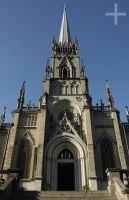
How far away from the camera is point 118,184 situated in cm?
1483

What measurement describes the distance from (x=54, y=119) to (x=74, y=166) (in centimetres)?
689

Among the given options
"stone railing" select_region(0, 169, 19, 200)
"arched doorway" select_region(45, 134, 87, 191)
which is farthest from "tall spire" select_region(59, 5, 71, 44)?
"stone railing" select_region(0, 169, 19, 200)

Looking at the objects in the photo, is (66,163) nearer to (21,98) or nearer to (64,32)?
(21,98)

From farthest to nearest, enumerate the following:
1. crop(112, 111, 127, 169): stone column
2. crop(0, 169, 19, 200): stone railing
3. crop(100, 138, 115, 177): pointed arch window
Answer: crop(100, 138, 115, 177): pointed arch window → crop(112, 111, 127, 169): stone column → crop(0, 169, 19, 200): stone railing

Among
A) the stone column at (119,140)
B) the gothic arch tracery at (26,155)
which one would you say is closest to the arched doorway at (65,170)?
the gothic arch tracery at (26,155)

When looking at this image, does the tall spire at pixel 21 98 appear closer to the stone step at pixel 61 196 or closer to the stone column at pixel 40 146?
the stone column at pixel 40 146

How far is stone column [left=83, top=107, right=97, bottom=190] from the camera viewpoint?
902 inches

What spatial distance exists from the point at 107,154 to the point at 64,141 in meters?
5.22

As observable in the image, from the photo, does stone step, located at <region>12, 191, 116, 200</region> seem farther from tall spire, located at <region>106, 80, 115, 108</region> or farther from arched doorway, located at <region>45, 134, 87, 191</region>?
tall spire, located at <region>106, 80, 115, 108</region>

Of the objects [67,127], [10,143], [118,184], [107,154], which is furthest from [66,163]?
[118,184]

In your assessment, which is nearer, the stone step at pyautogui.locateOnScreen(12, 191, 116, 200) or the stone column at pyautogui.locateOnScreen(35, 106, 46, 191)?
the stone step at pyautogui.locateOnScreen(12, 191, 116, 200)

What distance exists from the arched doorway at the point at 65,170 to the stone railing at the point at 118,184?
381 inches

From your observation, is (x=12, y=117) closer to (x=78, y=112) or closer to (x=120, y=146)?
→ (x=78, y=112)

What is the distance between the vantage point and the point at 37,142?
2667 cm
